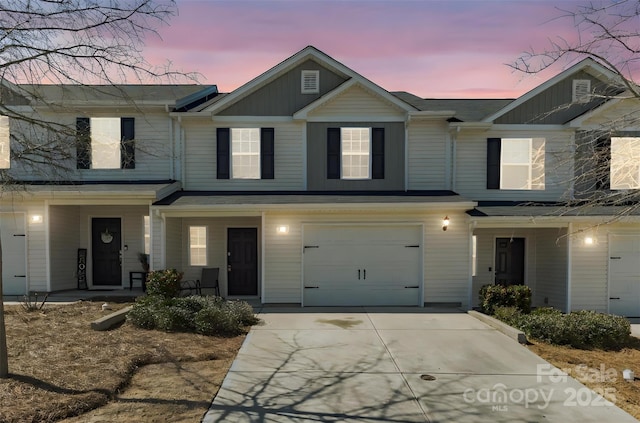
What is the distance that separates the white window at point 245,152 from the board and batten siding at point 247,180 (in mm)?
190

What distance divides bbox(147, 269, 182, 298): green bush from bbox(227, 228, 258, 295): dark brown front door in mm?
2233

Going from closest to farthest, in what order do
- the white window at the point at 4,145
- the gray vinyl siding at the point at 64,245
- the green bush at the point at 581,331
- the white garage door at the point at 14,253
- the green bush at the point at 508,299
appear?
the white window at the point at 4,145 → the green bush at the point at 581,331 → the green bush at the point at 508,299 → the white garage door at the point at 14,253 → the gray vinyl siding at the point at 64,245

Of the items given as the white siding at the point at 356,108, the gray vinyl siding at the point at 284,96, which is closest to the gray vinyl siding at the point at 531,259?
the white siding at the point at 356,108

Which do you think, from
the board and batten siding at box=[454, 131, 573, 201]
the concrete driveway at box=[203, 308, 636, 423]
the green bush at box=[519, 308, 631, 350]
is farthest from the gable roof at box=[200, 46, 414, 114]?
the green bush at box=[519, 308, 631, 350]

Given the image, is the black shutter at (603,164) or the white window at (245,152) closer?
the black shutter at (603,164)

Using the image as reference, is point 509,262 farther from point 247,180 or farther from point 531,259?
point 247,180

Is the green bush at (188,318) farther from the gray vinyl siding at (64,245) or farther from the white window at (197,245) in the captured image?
the gray vinyl siding at (64,245)

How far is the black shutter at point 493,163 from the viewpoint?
502 inches

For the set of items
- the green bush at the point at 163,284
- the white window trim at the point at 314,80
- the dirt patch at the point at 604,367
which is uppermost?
the white window trim at the point at 314,80

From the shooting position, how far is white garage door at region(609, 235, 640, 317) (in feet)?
37.9

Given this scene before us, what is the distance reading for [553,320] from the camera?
841 cm

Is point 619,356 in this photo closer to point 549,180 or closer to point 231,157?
point 549,180

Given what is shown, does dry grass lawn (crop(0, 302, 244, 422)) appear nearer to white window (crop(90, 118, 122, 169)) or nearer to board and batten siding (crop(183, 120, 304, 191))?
board and batten siding (crop(183, 120, 304, 191))

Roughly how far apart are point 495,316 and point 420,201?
342cm
